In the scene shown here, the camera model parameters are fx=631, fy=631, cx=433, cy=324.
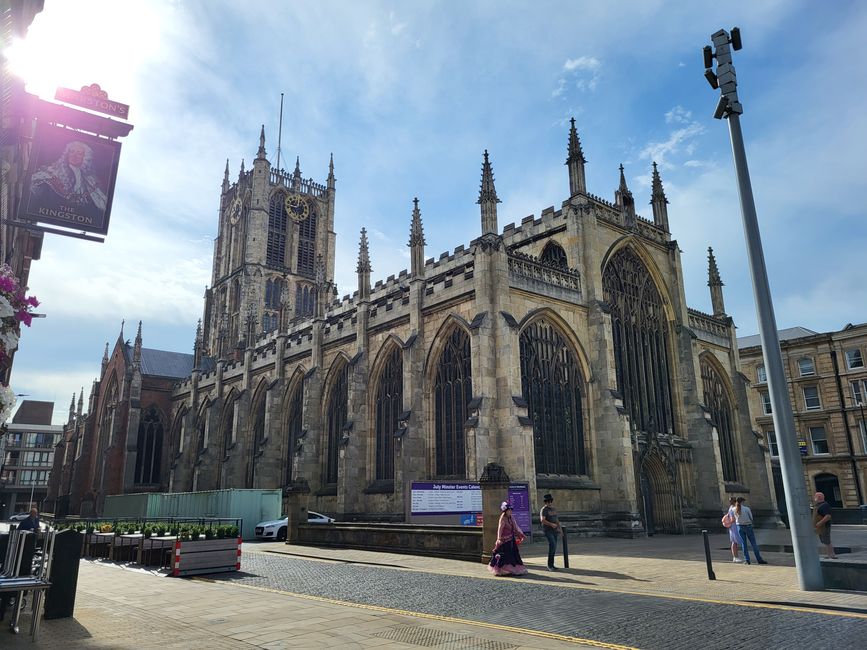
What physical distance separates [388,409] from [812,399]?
1335 inches

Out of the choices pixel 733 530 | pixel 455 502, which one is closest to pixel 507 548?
pixel 733 530

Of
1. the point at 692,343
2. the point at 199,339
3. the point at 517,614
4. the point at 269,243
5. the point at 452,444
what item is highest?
the point at 269,243

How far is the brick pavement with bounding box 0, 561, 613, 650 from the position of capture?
6973 millimetres

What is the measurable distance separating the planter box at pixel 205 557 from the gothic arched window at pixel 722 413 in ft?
82.3

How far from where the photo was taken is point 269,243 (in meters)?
62.5

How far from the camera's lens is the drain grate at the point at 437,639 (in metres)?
6.83

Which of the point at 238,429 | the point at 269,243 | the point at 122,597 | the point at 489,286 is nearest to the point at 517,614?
the point at 122,597

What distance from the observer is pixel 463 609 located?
934cm

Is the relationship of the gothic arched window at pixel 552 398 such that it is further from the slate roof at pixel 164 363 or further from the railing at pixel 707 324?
the slate roof at pixel 164 363

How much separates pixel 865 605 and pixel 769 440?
44.2 m

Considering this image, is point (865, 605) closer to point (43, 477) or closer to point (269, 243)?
point (269, 243)

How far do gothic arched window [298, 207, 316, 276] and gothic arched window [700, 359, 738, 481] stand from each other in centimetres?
4169

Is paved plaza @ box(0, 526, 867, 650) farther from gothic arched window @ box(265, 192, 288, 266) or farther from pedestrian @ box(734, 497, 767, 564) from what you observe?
gothic arched window @ box(265, 192, 288, 266)

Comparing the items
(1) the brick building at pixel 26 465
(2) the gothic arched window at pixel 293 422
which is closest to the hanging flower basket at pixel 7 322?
(2) the gothic arched window at pixel 293 422
